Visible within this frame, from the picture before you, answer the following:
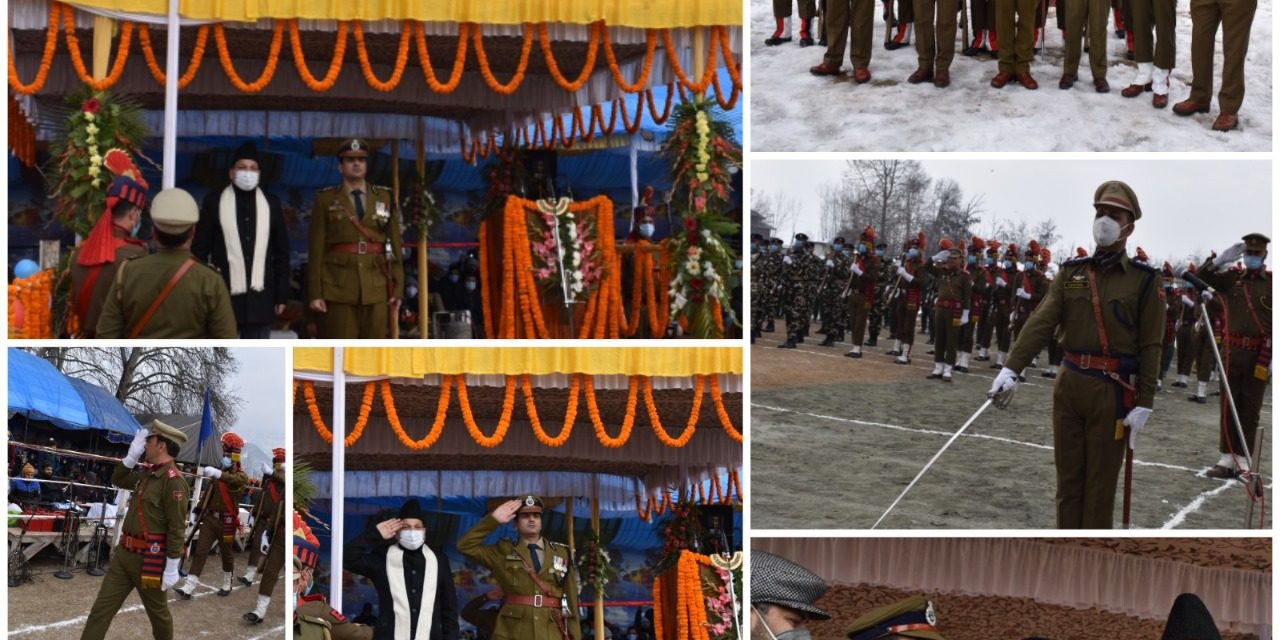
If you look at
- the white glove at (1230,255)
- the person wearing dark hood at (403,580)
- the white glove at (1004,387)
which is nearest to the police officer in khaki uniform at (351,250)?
the person wearing dark hood at (403,580)

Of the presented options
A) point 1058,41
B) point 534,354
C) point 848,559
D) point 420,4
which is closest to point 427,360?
point 534,354

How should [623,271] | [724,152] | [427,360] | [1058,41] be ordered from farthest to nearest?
[1058,41] < [623,271] < [724,152] < [427,360]

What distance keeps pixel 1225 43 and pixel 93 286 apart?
6.06 m

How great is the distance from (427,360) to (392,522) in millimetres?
892

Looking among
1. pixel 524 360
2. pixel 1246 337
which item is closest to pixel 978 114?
pixel 1246 337

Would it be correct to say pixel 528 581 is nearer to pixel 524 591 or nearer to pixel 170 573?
pixel 524 591

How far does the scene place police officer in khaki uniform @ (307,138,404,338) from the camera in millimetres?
9680

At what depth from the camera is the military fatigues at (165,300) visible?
8.05m

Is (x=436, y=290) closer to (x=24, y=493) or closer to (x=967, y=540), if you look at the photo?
(x=24, y=493)

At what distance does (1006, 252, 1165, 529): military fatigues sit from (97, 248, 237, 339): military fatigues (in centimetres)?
359

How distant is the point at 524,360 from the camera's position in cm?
870

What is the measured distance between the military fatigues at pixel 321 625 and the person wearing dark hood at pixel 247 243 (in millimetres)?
1677

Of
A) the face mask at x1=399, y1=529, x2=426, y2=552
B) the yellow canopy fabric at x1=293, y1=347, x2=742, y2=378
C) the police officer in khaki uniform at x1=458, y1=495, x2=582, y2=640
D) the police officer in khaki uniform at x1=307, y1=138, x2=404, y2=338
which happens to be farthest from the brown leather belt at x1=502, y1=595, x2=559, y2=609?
the police officer in khaki uniform at x1=307, y1=138, x2=404, y2=338

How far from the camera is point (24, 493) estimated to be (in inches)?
408
